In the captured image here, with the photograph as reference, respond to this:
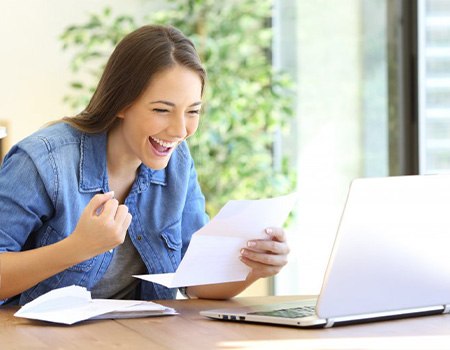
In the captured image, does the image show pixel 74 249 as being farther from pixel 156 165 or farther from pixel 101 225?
pixel 156 165

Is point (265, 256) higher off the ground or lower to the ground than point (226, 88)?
lower

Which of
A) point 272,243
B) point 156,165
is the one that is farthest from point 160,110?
point 272,243

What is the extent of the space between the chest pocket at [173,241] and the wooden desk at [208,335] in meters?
0.37

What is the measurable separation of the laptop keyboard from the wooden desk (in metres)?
0.06

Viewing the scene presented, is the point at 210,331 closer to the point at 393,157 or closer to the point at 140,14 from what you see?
the point at 393,157

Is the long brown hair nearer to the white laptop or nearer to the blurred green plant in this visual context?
the white laptop

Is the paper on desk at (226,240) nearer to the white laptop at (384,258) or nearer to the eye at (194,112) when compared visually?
the white laptop at (384,258)

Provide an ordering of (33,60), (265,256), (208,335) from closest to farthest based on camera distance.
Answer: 1. (208,335)
2. (265,256)
3. (33,60)

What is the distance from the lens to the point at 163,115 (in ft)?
6.66

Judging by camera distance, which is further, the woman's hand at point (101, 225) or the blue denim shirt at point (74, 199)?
the blue denim shirt at point (74, 199)

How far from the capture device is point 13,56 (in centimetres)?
468

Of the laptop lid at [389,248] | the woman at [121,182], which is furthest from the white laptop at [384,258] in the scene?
the woman at [121,182]

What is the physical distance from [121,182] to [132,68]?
0.26 meters

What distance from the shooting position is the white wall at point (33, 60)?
467cm
